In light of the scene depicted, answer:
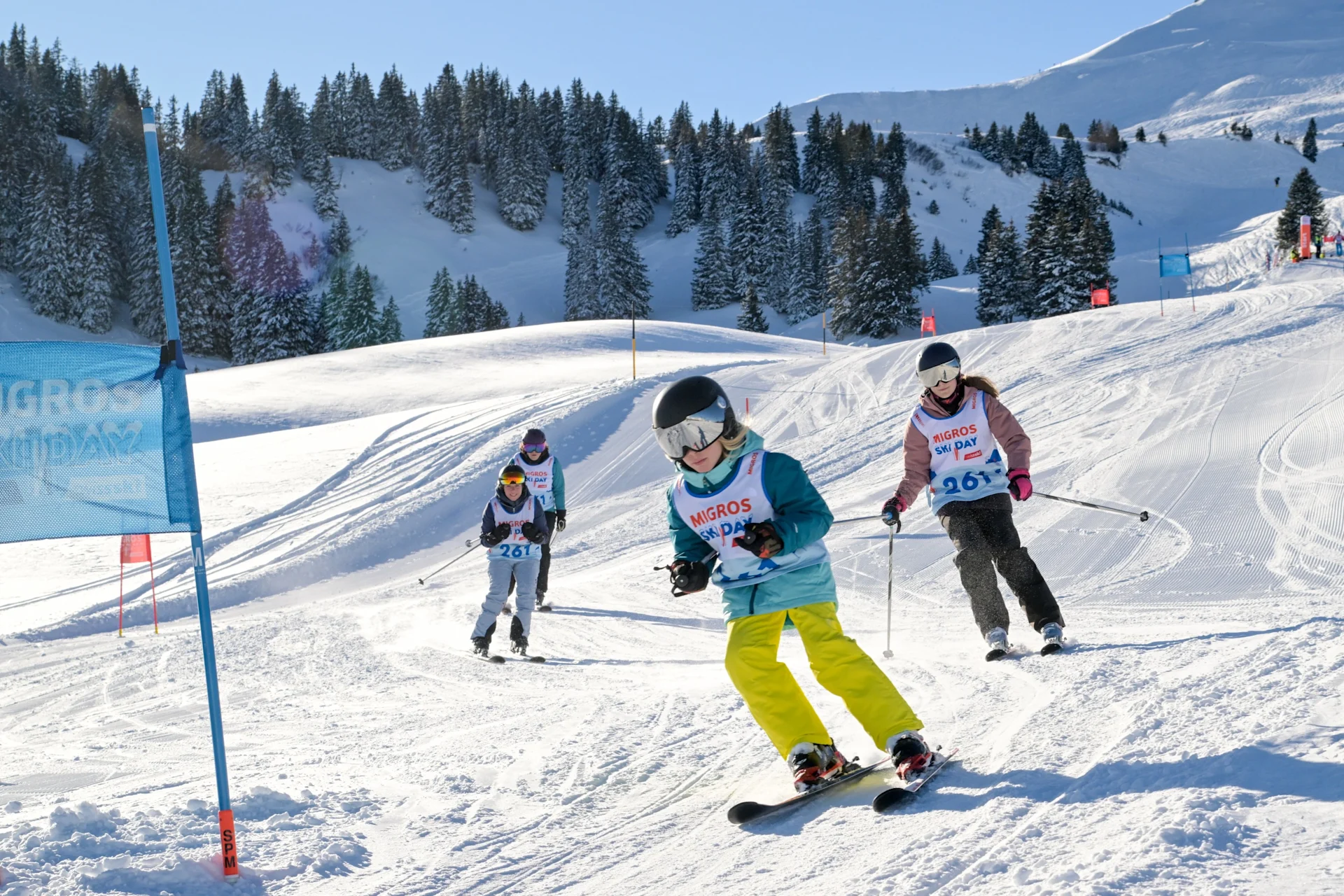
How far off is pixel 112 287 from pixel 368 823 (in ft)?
234

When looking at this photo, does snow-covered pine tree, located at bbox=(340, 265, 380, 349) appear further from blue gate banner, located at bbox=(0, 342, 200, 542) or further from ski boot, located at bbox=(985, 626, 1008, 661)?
blue gate banner, located at bbox=(0, 342, 200, 542)

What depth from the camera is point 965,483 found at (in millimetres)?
5727

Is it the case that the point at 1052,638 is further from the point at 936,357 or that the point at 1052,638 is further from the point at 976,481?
the point at 936,357

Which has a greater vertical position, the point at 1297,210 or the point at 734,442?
A: the point at 1297,210

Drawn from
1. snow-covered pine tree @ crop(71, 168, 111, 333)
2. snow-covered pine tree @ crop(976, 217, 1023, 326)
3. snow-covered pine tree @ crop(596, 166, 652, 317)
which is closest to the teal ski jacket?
snow-covered pine tree @ crop(976, 217, 1023, 326)

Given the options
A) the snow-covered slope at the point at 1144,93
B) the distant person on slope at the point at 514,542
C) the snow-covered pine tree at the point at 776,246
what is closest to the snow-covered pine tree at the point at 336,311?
the snow-covered pine tree at the point at 776,246

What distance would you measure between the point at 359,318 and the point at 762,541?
189 ft

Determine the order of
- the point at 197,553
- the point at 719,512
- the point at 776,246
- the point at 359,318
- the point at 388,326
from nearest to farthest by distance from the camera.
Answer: the point at 197,553 → the point at 719,512 → the point at 359,318 → the point at 388,326 → the point at 776,246

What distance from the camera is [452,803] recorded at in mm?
3953

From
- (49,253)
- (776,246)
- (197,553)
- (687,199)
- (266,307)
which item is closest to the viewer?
(197,553)

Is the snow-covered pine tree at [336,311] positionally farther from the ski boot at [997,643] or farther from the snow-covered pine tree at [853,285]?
the ski boot at [997,643]

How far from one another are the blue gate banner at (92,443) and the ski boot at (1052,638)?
4.22 metres

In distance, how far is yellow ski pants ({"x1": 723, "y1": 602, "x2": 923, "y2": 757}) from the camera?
3.62 m

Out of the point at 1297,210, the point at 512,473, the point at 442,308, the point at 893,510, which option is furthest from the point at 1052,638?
the point at 1297,210
